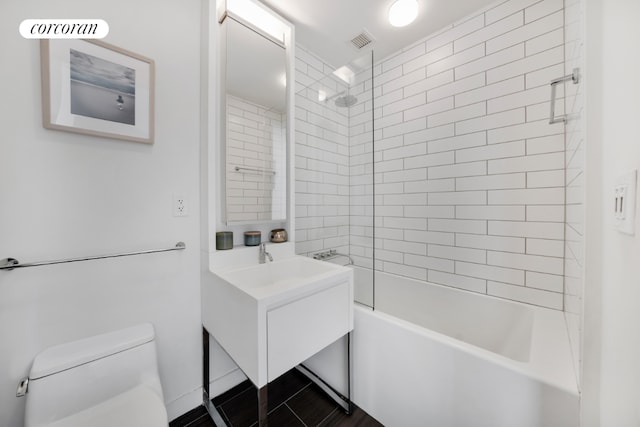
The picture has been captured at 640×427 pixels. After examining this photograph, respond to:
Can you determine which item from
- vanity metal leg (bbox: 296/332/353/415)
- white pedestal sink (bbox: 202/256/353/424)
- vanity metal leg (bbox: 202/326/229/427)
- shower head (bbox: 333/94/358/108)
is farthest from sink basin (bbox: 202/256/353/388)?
shower head (bbox: 333/94/358/108)

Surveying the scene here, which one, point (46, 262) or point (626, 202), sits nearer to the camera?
point (626, 202)

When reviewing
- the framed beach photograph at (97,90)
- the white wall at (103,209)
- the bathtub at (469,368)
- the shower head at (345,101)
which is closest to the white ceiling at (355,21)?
the shower head at (345,101)

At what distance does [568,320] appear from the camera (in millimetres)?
1269

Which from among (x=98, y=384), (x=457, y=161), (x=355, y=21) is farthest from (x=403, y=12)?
(x=98, y=384)

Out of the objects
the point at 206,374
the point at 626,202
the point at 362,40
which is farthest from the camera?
the point at 362,40

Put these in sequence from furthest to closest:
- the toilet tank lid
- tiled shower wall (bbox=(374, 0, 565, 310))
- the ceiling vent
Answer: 1. the ceiling vent
2. tiled shower wall (bbox=(374, 0, 565, 310))
3. the toilet tank lid

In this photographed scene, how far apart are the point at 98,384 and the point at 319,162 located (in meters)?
1.90

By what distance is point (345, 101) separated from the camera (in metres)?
1.97

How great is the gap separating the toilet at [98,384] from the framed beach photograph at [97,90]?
3.22 ft

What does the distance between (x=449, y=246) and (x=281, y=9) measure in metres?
2.20

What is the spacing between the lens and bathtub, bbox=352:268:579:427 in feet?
2.86

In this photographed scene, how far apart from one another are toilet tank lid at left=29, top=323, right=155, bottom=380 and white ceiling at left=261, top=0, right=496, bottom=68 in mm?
2180

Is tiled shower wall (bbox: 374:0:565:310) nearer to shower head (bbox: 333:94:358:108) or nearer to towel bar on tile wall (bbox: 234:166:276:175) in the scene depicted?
shower head (bbox: 333:94:358:108)

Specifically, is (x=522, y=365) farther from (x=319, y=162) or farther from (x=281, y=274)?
(x=319, y=162)
